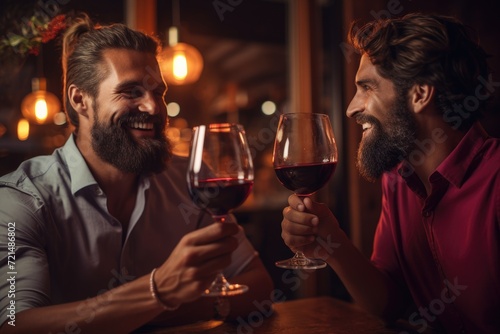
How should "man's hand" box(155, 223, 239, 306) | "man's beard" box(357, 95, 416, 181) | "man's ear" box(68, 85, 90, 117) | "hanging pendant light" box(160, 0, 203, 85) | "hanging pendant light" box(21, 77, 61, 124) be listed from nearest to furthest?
1. "man's hand" box(155, 223, 239, 306)
2. "man's beard" box(357, 95, 416, 181)
3. "man's ear" box(68, 85, 90, 117)
4. "hanging pendant light" box(21, 77, 61, 124)
5. "hanging pendant light" box(160, 0, 203, 85)

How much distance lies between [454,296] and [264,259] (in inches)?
131

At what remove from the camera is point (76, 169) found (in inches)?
56.6

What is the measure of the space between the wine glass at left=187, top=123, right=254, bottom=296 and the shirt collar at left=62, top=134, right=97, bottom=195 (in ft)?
2.10

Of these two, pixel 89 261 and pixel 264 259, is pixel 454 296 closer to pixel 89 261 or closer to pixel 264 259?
pixel 89 261

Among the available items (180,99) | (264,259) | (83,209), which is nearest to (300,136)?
(83,209)

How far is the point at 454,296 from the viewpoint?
1.20m

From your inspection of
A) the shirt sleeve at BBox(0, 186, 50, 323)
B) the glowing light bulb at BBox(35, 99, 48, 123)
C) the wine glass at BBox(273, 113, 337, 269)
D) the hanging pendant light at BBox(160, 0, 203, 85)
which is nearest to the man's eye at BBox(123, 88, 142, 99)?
the shirt sleeve at BBox(0, 186, 50, 323)

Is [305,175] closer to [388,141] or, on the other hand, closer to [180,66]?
[388,141]

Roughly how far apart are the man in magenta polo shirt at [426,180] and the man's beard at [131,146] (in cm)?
57

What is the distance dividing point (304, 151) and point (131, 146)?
1.98 ft

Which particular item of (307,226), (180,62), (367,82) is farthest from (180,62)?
(307,226)

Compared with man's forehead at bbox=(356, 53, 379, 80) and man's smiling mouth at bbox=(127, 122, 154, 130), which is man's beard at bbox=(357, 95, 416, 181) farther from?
man's smiling mouth at bbox=(127, 122, 154, 130)

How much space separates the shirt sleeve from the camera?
41.5 inches

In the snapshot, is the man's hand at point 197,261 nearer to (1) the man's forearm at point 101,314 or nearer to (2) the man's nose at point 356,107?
(1) the man's forearm at point 101,314
